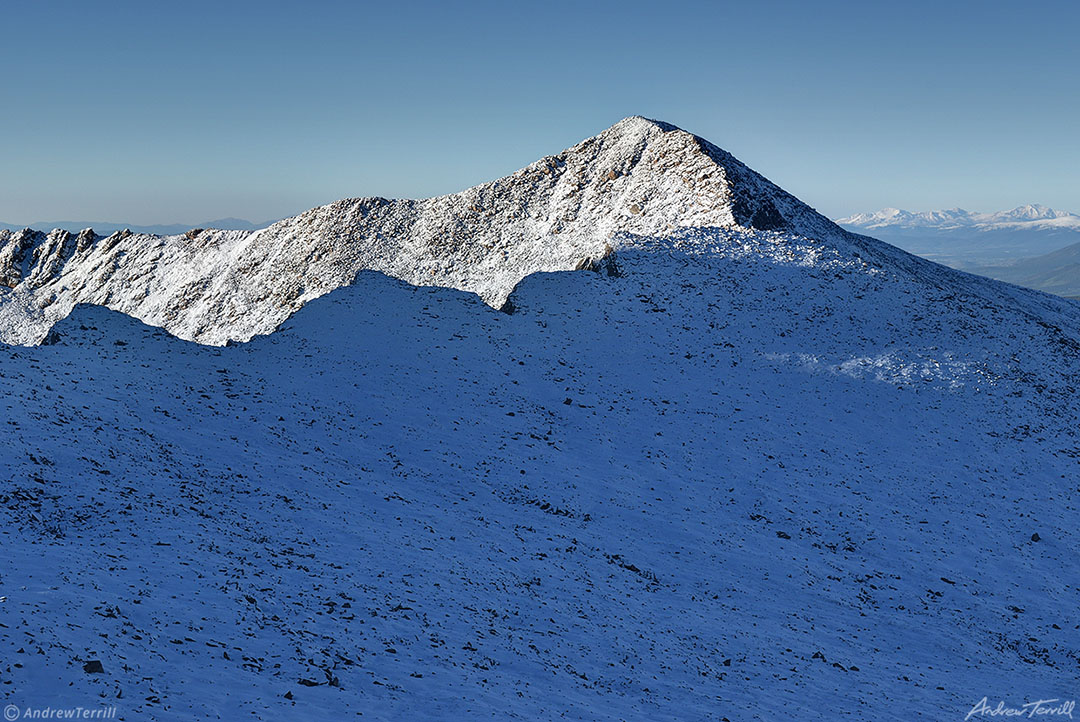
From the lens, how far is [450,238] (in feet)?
213

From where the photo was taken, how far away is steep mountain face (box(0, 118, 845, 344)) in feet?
179

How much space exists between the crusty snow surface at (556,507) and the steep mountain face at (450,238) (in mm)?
12634

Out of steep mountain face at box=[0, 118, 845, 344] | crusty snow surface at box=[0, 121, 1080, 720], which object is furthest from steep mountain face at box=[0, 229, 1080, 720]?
steep mountain face at box=[0, 118, 845, 344]

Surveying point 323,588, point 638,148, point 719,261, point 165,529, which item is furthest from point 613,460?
point 638,148

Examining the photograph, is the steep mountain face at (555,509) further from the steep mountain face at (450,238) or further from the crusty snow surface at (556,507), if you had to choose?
the steep mountain face at (450,238)

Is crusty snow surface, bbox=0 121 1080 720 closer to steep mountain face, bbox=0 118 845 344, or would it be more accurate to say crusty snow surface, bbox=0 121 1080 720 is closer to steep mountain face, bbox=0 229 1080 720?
steep mountain face, bbox=0 229 1080 720

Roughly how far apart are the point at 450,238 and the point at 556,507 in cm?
4695

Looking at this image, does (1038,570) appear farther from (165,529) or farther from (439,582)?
(165,529)

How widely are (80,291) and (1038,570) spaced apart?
99848mm

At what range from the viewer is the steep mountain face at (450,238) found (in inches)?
2143

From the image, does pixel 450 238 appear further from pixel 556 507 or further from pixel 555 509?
pixel 555 509

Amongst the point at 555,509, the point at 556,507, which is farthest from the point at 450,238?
the point at 555,509

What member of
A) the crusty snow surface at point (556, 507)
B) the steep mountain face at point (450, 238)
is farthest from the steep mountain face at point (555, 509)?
the steep mountain face at point (450, 238)

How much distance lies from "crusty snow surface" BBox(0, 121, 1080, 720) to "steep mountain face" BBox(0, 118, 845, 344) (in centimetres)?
1263
